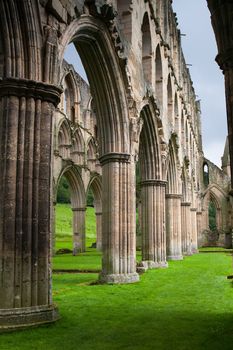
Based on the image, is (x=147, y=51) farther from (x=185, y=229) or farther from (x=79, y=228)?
(x=79, y=228)

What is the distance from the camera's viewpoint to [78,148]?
3034 centimetres

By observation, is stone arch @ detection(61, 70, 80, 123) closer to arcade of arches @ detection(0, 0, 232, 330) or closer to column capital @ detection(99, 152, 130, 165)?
arcade of arches @ detection(0, 0, 232, 330)

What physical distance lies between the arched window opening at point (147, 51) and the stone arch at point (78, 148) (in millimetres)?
13635

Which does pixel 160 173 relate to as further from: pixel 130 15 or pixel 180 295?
pixel 180 295

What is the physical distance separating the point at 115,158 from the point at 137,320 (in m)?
5.92

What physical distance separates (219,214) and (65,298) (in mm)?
35667

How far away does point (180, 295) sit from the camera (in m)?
9.26

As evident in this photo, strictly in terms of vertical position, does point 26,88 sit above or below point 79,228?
above

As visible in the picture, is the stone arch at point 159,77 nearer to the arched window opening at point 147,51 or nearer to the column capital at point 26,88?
the arched window opening at point 147,51

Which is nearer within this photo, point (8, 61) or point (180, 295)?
point (8, 61)

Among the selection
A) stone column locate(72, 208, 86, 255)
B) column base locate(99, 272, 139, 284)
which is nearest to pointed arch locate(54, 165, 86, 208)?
stone column locate(72, 208, 86, 255)

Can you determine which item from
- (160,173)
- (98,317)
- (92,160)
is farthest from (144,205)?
(92,160)

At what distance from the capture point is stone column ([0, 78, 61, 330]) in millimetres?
6363

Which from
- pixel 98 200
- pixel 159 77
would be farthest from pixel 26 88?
pixel 98 200
